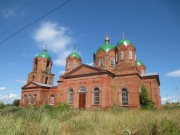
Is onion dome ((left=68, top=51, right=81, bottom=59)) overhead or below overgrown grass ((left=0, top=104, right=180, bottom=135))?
overhead

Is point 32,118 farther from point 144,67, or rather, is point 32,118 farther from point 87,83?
point 144,67

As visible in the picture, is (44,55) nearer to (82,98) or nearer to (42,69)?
(42,69)

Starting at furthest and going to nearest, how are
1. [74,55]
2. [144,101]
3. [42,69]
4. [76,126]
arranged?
1. [42,69]
2. [74,55]
3. [144,101]
4. [76,126]

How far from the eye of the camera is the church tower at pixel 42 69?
126 feet

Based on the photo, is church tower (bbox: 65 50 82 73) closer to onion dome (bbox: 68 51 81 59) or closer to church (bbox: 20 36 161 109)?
onion dome (bbox: 68 51 81 59)

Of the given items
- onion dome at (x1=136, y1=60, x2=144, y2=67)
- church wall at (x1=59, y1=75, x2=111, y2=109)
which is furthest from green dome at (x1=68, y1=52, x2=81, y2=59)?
onion dome at (x1=136, y1=60, x2=144, y2=67)

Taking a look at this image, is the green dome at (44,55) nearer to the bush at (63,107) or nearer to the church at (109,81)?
the church at (109,81)

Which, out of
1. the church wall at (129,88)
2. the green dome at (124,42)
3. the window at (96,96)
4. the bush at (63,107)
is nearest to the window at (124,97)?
the church wall at (129,88)

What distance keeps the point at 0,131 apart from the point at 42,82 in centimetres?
3569

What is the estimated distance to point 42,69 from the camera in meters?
39.0

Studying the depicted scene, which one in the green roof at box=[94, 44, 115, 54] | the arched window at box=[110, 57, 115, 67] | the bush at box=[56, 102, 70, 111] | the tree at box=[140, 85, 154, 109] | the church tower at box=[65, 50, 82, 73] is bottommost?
the bush at box=[56, 102, 70, 111]

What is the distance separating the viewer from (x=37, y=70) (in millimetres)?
38750

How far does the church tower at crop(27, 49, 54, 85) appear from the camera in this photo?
126 ft

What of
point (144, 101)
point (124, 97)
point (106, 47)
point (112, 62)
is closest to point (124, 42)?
point (106, 47)
